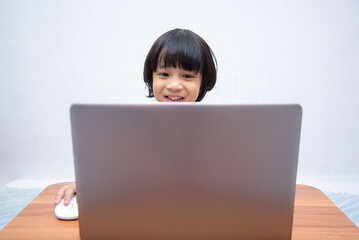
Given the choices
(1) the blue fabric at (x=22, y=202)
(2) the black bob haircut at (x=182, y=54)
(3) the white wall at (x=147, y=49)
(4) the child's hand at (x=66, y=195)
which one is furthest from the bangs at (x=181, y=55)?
(1) the blue fabric at (x=22, y=202)

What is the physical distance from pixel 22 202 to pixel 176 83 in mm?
1329

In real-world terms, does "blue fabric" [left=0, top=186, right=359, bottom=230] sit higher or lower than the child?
lower

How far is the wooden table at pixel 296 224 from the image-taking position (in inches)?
16.3

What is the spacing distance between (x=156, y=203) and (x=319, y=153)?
70.7 inches

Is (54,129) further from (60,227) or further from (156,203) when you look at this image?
(156,203)

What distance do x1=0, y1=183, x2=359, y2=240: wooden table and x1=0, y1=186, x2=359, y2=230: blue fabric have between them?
0.96 m

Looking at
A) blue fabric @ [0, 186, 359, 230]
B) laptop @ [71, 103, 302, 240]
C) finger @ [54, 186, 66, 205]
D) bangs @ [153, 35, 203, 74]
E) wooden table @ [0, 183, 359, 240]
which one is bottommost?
blue fabric @ [0, 186, 359, 230]

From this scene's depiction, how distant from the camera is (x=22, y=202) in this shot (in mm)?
1403

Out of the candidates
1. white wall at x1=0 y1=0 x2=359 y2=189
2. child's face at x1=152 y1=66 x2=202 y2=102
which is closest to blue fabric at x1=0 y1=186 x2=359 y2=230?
white wall at x1=0 y1=0 x2=359 y2=189

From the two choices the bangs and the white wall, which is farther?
the white wall

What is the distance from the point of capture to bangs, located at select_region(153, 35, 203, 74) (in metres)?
0.77

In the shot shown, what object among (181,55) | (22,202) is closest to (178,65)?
(181,55)

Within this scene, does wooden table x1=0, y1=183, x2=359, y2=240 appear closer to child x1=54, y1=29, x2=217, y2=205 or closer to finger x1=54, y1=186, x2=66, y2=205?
finger x1=54, y1=186, x2=66, y2=205

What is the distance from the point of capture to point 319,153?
1.71 meters
